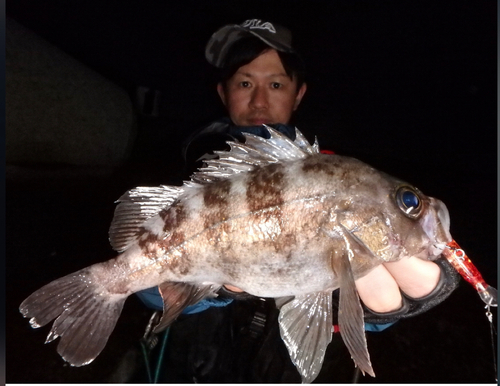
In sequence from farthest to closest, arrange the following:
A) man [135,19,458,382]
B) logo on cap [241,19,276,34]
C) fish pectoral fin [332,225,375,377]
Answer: logo on cap [241,19,276,34] < man [135,19,458,382] < fish pectoral fin [332,225,375,377]

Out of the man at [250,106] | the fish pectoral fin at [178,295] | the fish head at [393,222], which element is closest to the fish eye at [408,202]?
the fish head at [393,222]

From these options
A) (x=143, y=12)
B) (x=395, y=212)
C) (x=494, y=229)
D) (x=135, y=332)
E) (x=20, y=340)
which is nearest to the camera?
(x=395, y=212)

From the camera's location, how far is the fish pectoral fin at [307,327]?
4.01 ft

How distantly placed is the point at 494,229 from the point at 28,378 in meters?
5.36

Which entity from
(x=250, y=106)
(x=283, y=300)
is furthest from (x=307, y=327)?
(x=250, y=106)

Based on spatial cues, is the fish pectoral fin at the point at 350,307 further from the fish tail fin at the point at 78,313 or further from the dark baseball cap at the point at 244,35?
the dark baseball cap at the point at 244,35

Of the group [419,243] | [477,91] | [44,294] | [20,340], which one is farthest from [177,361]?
[477,91]

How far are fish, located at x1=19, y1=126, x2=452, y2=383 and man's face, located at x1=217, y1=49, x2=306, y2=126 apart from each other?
1144mm

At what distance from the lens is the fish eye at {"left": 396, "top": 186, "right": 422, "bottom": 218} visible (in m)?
1.17

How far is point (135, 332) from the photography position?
2.80m

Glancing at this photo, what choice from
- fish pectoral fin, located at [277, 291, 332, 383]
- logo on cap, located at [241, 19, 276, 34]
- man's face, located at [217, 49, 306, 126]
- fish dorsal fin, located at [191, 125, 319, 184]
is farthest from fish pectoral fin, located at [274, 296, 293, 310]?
logo on cap, located at [241, 19, 276, 34]

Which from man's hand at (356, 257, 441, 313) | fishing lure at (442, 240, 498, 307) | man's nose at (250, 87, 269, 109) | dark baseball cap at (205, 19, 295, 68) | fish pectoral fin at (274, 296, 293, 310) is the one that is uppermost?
dark baseball cap at (205, 19, 295, 68)

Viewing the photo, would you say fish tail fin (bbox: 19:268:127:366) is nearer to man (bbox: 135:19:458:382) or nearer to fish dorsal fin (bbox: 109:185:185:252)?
fish dorsal fin (bbox: 109:185:185:252)

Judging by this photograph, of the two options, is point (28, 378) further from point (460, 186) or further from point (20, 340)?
point (460, 186)
